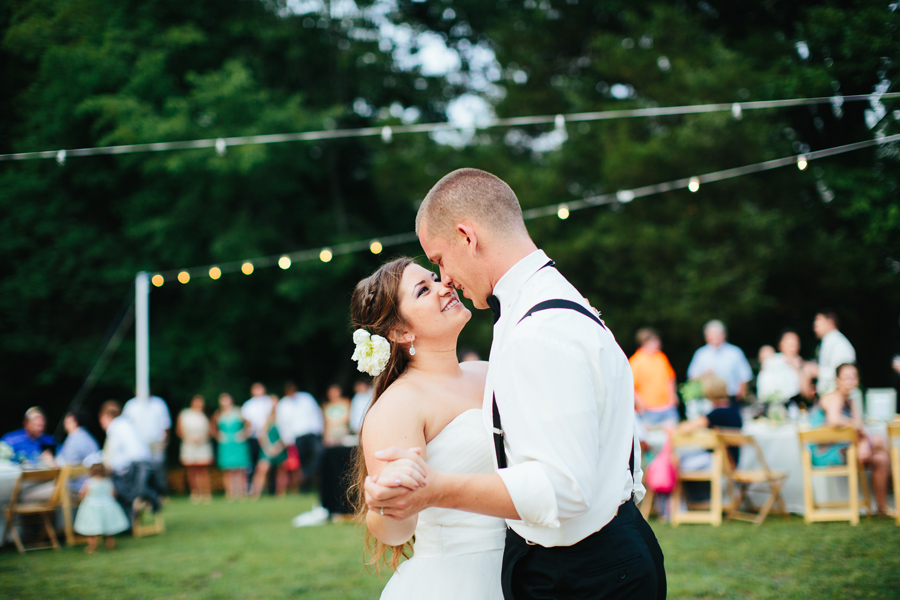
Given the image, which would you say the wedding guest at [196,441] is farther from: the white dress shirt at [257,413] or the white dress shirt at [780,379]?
the white dress shirt at [780,379]

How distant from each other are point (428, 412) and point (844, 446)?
20.2ft

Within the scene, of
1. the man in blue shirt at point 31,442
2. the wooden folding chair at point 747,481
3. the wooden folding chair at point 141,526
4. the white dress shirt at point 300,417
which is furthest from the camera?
the white dress shirt at point 300,417

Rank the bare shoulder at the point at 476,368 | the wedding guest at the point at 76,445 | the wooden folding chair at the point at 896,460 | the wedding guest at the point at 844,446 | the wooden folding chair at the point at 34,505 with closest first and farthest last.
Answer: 1. the bare shoulder at the point at 476,368
2. the wooden folding chair at the point at 896,460
3. the wedding guest at the point at 844,446
4. the wooden folding chair at the point at 34,505
5. the wedding guest at the point at 76,445

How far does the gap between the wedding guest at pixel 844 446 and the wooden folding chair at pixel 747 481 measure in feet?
1.55

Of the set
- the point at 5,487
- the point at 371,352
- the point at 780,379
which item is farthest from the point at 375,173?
the point at 371,352

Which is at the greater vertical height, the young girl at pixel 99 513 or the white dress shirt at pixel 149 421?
the white dress shirt at pixel 149 421

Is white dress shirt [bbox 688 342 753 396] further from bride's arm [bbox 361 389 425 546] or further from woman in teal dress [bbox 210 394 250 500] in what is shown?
woman in teal dress [bbox 210 394 250 500]

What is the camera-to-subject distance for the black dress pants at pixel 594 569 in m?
1.72

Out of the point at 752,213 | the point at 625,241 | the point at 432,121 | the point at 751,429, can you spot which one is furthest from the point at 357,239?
the point at 751,429

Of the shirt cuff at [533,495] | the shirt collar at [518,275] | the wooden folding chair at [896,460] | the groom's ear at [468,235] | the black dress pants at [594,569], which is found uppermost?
the groom's ear at [468,235]

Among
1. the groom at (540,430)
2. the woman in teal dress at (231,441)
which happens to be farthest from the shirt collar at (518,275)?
the woman in teal dress at (231,441)

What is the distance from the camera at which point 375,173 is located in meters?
17.6

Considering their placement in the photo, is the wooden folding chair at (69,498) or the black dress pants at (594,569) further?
the wooden folding chair at (69,498)

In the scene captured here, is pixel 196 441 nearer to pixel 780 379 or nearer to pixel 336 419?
pixel 336 419
